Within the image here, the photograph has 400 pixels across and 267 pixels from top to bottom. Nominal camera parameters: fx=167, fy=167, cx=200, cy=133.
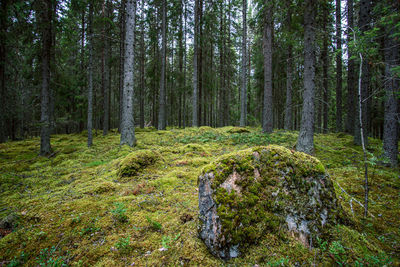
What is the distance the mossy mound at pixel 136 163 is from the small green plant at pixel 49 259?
235cm

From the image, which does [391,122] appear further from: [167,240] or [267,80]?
[167,240]

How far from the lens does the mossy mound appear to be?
4652 millimetres

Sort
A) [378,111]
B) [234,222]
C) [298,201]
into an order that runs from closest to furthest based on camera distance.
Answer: [234,222] < [298,201] < [378,111]

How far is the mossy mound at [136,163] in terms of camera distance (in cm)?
→ 465

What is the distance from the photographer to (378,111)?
1870cm

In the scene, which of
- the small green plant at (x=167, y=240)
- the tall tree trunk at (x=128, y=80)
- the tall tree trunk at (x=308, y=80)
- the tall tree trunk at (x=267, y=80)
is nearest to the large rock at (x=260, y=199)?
the small green plant at (x=167, y=240)

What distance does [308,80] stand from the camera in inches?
237

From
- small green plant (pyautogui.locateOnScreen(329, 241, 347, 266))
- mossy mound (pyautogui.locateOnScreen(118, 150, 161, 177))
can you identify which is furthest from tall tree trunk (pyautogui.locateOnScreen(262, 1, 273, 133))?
small green plant (pyautogui.locateOnScreen(329, 241, 347, 266))

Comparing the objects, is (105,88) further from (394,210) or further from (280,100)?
(280,100)

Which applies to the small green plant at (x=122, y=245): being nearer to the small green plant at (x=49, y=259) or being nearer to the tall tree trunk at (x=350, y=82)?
the small green plant at (x=49, y=259)

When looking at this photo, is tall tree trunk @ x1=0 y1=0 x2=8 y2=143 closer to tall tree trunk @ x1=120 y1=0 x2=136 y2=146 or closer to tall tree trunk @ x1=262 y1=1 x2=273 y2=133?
tall tree trunk @ x1=120 y1=0 x2=136 y2=146

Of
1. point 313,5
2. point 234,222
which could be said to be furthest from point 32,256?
point 313,5

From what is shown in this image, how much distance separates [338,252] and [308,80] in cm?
578

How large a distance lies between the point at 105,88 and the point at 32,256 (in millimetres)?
14842
